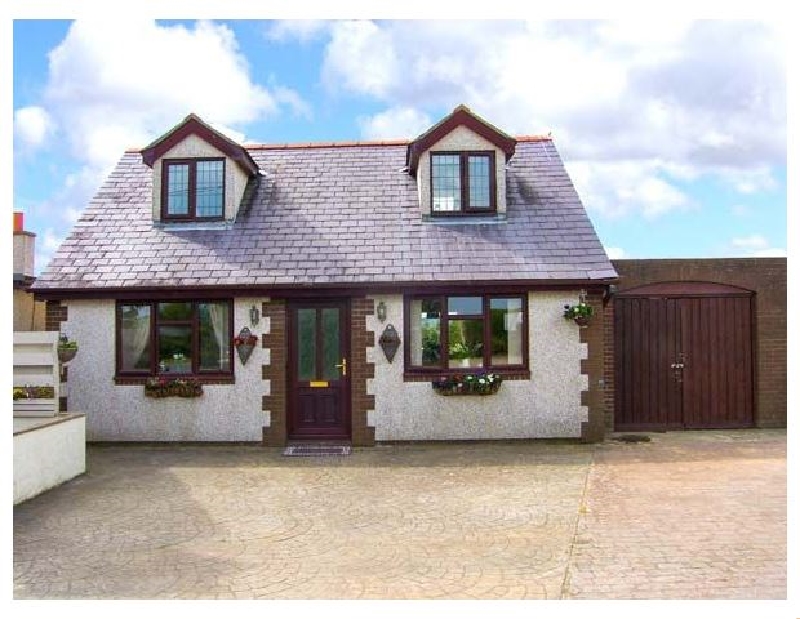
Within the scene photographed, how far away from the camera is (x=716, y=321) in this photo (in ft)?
42.5

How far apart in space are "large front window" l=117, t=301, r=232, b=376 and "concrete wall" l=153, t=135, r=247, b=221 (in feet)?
6.13

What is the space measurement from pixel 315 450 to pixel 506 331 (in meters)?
3.59

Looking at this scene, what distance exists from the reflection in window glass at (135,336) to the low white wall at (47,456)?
2.30 meters

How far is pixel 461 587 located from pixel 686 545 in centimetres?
227

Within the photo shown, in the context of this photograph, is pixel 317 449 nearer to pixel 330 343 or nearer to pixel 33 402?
pixel 330 343

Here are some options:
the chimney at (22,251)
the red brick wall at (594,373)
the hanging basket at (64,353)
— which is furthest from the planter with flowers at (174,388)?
the red brick wall at (594,373)

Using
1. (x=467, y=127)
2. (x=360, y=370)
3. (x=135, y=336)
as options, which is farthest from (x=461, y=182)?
(x=135, y=336)

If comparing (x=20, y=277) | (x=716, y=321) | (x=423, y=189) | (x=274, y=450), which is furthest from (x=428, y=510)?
(x=20, y=277)

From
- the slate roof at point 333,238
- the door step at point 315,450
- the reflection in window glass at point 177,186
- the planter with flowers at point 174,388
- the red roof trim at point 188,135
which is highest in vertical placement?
the red roof trim at point 188,135

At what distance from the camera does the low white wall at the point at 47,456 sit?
27.1 ft

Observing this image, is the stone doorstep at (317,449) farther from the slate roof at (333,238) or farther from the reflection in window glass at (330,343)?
the slate roof at (333,238)

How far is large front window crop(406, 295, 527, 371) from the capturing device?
11734 millimetres

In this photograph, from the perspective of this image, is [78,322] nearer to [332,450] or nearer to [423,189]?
[332,450]

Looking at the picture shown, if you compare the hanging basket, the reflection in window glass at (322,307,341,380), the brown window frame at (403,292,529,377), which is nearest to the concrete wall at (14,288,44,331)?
the hanging basket
